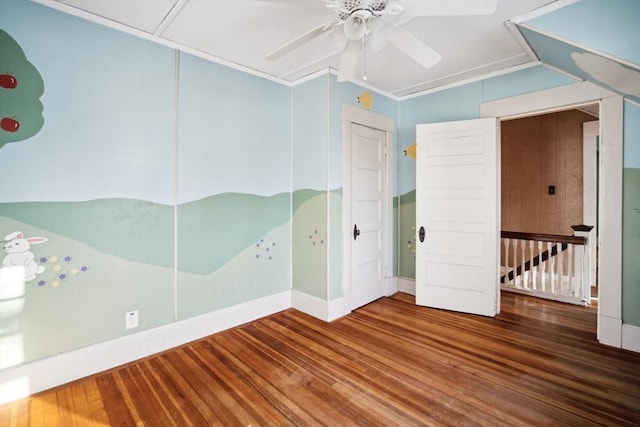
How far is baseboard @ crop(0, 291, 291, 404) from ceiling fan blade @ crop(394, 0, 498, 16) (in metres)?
2.82

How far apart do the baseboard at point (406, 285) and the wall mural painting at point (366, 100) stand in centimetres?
225

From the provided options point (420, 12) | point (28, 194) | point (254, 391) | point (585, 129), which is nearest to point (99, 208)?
point (28, 194)

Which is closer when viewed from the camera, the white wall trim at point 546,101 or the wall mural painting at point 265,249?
the white wall trim at point 546,101

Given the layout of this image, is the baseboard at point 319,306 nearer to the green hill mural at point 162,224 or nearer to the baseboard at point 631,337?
the green hill mural at point 162,224

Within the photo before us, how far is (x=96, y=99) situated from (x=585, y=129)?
594 centimetres

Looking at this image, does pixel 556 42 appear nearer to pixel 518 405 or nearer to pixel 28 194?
pixel 518 405

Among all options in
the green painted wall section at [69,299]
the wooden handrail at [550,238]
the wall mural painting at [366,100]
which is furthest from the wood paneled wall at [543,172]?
the green painted wall section at [69,299]

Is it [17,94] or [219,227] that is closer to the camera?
[17,94]

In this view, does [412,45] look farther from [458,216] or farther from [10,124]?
[10,124]

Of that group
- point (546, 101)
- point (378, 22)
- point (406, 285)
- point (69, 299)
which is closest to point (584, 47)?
point (546, 101)

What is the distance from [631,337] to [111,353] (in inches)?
163

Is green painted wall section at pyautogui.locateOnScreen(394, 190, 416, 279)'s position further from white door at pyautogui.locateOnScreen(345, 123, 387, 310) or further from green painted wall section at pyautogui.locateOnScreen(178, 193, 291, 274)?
green painted wall section at pyautogui.locateOnScreen(178, 193, 291, 274)

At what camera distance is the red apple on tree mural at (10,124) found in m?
1.96

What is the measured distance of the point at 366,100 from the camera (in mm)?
3633
